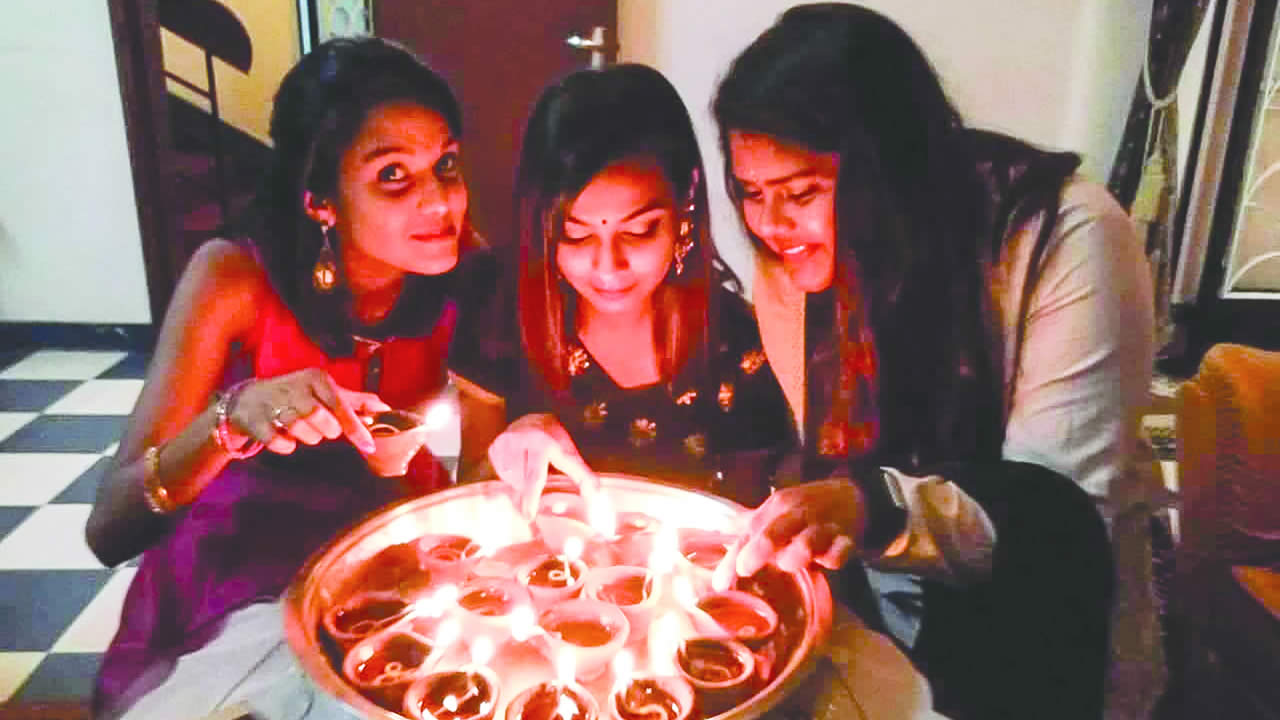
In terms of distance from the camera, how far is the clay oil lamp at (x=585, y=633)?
0.92m

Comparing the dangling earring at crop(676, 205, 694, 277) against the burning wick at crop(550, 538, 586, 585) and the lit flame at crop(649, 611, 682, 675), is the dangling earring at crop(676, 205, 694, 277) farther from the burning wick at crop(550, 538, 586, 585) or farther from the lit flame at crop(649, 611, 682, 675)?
the lit flame at crop(649, 611, 682, 675)

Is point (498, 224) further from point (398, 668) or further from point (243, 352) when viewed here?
point (398, 668)

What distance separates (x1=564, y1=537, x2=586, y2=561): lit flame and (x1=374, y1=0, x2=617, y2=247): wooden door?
99.4 inches

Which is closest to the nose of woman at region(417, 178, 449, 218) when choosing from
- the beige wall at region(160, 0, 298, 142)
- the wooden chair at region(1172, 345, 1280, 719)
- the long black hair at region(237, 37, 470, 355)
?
the long black hair at region(237, 37, 470, 355)

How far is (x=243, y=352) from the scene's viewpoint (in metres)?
1.59

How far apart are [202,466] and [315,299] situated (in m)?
0.41

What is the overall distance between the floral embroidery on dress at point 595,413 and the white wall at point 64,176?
3.17 meters

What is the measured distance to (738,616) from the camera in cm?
103

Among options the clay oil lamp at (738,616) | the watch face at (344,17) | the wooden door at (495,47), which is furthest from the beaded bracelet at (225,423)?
the watch face at (344,17)

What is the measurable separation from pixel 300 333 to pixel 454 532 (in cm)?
54

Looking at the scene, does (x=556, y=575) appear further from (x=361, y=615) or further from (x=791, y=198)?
(x=791, y=198)

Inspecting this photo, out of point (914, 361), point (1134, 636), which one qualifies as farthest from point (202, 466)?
point (1134, 636)

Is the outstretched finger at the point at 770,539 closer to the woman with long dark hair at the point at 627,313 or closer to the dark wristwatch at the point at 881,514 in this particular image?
the dark wristwatch at the point at 881,514

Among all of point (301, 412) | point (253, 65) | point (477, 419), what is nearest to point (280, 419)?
point (301, 412)
